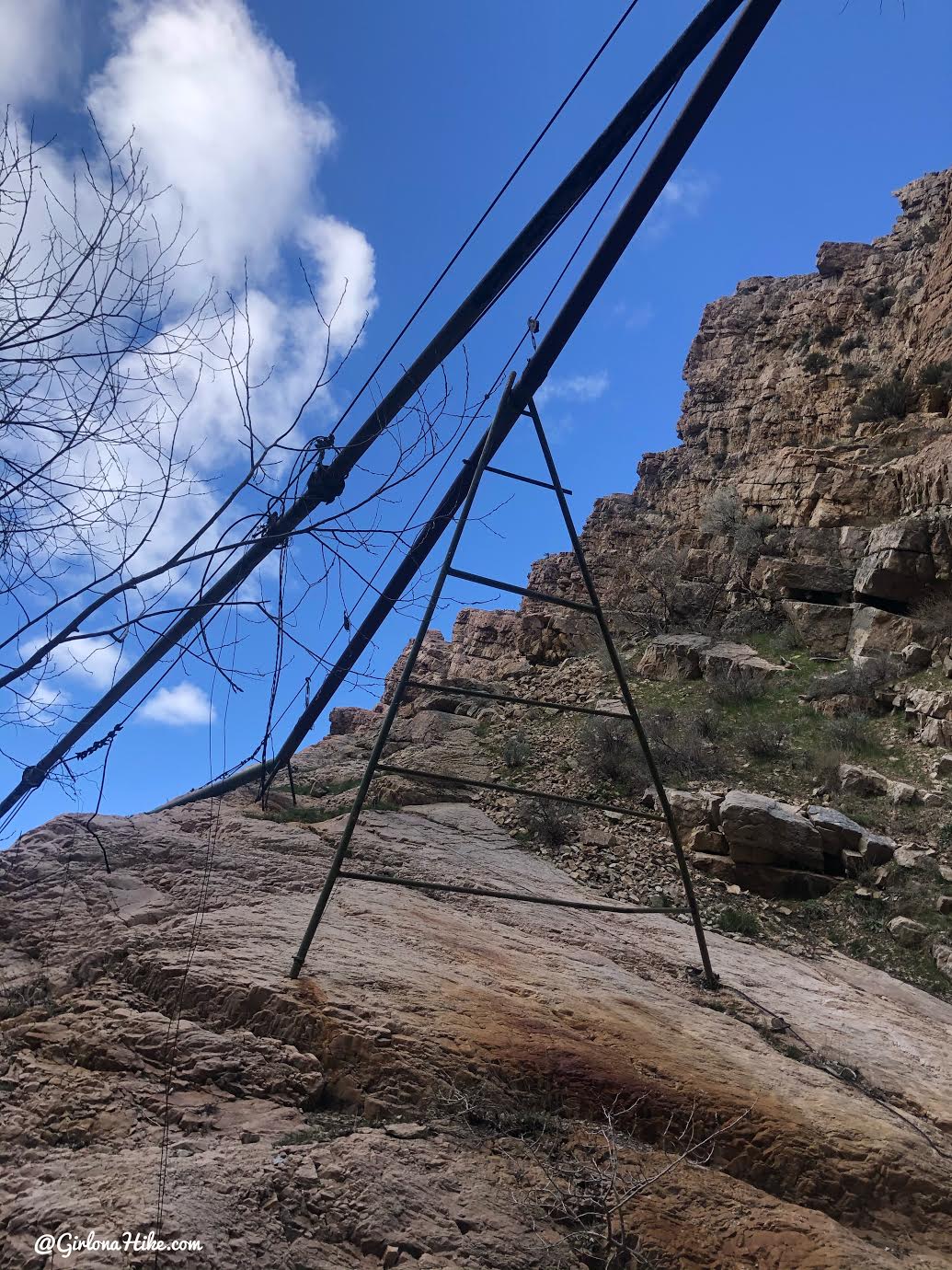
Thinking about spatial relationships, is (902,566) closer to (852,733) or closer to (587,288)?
(852,733)

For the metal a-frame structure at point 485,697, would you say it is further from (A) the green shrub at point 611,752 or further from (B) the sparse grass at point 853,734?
(B) the sparse grass at point 853,734

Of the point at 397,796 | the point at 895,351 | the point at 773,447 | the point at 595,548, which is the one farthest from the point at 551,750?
the point at 895,351

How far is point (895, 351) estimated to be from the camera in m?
21.2

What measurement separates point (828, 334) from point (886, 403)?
6179 millimetres

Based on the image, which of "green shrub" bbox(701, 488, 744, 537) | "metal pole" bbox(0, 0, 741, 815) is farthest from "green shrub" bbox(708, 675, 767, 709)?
"metal pole" bbox(0, 0, 741, 815)

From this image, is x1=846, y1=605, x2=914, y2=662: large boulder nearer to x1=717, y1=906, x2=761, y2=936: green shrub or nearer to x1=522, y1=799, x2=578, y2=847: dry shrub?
x1=522, y1=799, x2=578, y2=847: dry shrub

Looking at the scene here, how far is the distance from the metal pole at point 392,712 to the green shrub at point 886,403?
18.6m

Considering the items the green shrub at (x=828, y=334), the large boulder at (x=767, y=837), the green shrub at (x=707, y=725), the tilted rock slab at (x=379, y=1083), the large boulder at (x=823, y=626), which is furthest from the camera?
the green shrub at (x=828, y=334)

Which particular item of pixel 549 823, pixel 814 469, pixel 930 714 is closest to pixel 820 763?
pixel 930 714

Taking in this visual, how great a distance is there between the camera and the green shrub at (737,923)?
5840mm

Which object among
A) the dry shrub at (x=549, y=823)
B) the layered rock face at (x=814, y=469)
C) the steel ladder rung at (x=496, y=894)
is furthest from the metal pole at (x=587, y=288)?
the layered rock face at (x=814, y=469)

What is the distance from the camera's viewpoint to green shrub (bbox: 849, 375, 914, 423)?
19.0m

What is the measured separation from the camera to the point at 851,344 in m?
23.0

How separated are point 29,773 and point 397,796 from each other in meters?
4.92
